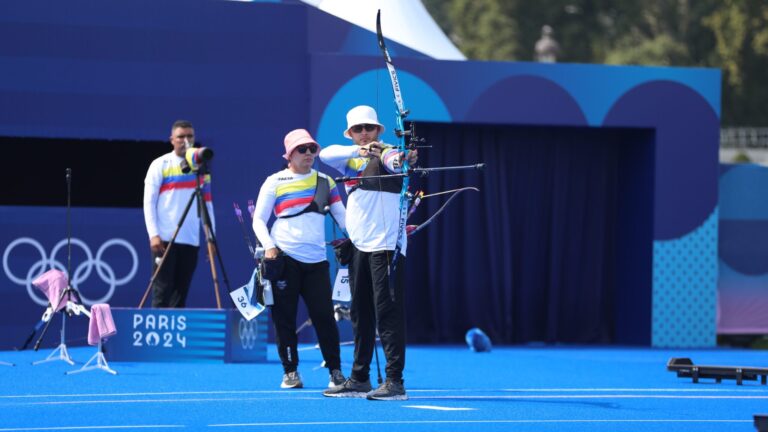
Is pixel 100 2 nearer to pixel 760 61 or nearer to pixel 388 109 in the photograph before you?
pixel 388 109

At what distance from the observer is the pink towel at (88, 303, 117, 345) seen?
10641mm

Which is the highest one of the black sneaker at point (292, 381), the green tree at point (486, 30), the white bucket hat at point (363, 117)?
the green tree at point (486, 30)

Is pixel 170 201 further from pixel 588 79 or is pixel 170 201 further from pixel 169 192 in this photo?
pixel 588 79

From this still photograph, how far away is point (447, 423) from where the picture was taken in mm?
7504

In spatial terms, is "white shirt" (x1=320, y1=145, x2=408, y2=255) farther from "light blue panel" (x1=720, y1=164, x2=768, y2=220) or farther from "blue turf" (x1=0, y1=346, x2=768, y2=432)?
"light blue panel" (x1=720, y1=164, x2=768, y2=220)

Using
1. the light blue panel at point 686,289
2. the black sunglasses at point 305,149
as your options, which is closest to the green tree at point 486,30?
the light blue panel at point 686,289

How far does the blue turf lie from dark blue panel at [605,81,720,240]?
2744 millimetres

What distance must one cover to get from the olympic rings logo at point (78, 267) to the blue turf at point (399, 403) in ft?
3.41

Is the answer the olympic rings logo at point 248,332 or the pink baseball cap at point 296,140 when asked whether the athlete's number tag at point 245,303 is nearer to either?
the olympic rings logo at point 248,332

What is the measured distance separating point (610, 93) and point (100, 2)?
551 centimetres

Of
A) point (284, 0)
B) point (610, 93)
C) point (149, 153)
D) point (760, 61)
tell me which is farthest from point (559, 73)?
point (760, 61)

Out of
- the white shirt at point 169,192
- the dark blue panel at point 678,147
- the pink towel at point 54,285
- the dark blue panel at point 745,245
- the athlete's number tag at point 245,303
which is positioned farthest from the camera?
the dark blue panel at point 745,245

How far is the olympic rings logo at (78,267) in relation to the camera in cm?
1339

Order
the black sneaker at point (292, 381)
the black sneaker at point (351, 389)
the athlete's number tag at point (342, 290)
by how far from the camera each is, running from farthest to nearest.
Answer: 1. the athlete's number tag at point (342, 290)
2. the black sneaker at point (292, 381)
3. the black sneaker at point (351, 389)
